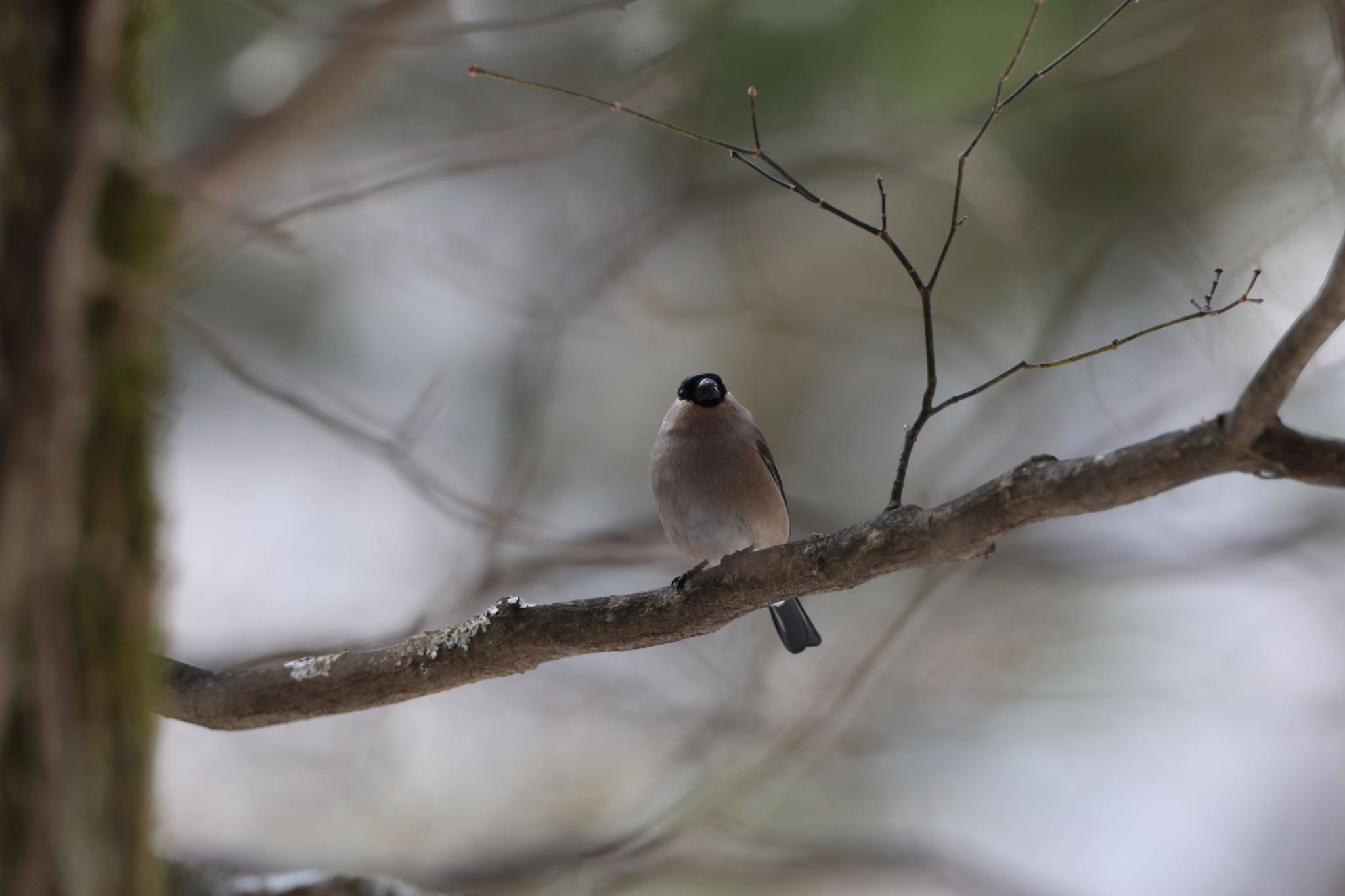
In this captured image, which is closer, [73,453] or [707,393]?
[73,453]

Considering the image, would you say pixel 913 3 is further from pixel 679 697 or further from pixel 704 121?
pixel 679 697

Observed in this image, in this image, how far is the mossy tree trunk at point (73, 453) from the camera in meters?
1.07

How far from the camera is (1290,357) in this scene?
1389mm

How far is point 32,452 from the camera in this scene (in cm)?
107

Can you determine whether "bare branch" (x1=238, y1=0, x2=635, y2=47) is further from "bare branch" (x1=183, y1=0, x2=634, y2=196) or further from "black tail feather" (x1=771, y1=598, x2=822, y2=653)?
"black tail feather" (x1=771, y1=598, x2=822, y2=653)

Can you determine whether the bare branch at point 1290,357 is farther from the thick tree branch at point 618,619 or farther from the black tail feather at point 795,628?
the black tail feather at point 795,628

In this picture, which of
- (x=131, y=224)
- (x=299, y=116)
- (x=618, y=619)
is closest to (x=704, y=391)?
(x=618, y=619)

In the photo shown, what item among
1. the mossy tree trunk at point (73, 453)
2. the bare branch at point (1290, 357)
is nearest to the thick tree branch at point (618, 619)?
the bare branch at point (1290, 357)

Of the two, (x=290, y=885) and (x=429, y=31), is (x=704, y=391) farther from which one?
(x=290, y=885)

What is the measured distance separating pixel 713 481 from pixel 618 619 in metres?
1.65

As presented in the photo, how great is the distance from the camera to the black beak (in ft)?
14.1

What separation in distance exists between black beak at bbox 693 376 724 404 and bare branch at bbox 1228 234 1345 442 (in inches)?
114

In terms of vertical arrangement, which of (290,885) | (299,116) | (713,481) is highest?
(299,116)

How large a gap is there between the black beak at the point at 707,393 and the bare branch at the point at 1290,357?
114 inches
